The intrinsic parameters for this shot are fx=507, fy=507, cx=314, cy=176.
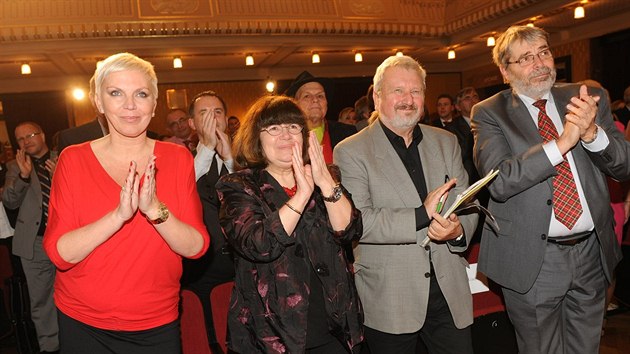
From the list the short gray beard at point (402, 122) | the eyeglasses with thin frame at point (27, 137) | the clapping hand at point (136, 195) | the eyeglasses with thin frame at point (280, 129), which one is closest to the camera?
the clapping hand at point (136, 195)

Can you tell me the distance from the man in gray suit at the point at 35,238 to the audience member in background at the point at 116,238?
106 inches

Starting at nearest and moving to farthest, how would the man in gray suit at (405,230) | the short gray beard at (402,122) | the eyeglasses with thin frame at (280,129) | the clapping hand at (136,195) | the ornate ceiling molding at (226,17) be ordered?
the clapping hand at (136,195), the eyeglasses with thin frame at (280,129), the man in gray suit at (405,230), the short gray beard at (402,122), the ornate ceiling molding at (226,17)

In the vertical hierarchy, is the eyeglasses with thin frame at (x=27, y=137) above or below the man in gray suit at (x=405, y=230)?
above

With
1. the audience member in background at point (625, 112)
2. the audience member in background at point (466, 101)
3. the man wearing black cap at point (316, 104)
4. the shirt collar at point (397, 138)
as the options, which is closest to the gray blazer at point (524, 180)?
the shirt collar at point (397, 138)

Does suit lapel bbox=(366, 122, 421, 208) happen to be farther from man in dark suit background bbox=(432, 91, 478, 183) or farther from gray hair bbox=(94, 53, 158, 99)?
man in dark suit background bbox=(432, 91, 478, 183)

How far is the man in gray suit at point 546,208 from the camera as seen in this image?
88.7 inches

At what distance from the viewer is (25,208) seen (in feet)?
13.8

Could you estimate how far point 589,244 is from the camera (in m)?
2.32

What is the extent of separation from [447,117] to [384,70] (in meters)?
5.62

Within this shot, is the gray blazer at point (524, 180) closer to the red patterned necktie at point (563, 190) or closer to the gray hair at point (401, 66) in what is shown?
the red patterned necktie at point (563, 190)

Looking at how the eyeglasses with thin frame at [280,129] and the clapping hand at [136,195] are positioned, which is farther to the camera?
the eyeglasses with thin frame at [280,129]

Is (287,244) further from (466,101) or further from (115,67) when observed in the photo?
(466,101)

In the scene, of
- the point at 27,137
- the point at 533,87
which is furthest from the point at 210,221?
the point at 27,137

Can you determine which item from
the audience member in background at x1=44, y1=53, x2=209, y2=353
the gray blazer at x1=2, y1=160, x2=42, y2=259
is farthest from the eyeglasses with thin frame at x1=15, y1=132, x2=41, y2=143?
the audience member in background at x1=44, y1=53, x2=209, y2=353
